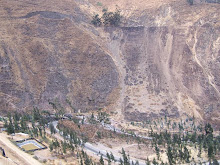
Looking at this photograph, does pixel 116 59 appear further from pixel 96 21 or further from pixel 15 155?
pixel 15 155

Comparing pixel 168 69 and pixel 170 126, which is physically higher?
pixel 168 69

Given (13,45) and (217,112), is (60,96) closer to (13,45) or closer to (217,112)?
(13,45)

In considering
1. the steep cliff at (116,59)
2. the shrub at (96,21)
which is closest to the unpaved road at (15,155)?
the steep cliff at (116,59)

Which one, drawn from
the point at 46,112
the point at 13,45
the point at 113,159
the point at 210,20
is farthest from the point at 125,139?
the point at 210,20

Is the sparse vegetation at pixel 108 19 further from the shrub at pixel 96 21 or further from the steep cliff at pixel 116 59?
the steep cliff at pixel 116 59

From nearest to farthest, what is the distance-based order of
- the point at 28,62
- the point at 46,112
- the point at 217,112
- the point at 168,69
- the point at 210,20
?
the point at 46,112 < the point at 217,112 < the point at 28,62 < the point at 168,69 < the point at 210,20

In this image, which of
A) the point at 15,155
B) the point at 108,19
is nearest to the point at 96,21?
the point at 108,19
